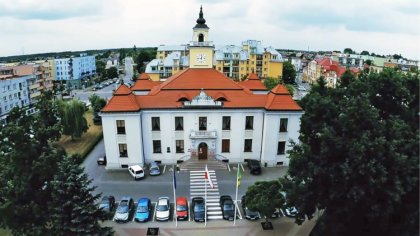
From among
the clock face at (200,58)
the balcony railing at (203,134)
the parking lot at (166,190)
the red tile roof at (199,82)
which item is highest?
the clock face at (200,58)

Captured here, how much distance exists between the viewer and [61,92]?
10381 centimetres

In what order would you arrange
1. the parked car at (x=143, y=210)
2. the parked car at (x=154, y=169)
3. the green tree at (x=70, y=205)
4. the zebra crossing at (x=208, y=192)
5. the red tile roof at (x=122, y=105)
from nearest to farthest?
the green tree at (x=70, y=205)
the parked car at (x=143, y=210)
the zebra crossing at (x=208, y=192)
the red tile roof at (x=122, y=105)
the parked car at (x=154, y=169)

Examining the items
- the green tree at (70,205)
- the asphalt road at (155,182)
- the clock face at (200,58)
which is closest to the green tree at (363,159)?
the asphalt road at (155,182)

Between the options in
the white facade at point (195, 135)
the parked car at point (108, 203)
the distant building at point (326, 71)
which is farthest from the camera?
the distant building at point (326, 71)

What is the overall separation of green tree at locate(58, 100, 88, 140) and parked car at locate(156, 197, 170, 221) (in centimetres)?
2394

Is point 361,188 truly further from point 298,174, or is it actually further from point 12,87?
point 12,87

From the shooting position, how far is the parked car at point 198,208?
26.4 metres

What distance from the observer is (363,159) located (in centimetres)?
1747

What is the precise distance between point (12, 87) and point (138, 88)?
42123 mm

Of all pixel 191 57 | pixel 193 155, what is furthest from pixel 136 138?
pixel 191 57

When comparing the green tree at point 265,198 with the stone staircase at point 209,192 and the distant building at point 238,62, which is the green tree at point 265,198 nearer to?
the stone staircase at point 209,192

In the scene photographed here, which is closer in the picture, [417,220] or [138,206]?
[417,220]

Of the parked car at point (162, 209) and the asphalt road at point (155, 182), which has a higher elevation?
the parked car at point (162, 209)

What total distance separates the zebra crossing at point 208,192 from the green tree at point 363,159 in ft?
26.9
